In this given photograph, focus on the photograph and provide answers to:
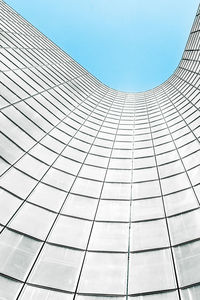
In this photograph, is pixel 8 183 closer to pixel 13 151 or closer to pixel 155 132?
pixel 13 151

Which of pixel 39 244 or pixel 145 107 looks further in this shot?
pixel 145 107

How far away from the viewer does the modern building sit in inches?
389

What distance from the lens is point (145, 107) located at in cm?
3659

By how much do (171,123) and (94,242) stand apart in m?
16.6

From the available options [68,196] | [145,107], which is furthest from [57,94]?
[68,196]

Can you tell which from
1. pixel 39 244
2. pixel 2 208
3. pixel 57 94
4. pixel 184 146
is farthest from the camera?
pixel 57 94

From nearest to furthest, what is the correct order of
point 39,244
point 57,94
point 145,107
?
1. point 39,244
2. point 57,94
3. point 145,107

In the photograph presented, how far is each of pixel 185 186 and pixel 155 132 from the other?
34.4ft

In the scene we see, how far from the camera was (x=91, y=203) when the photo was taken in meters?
14.4

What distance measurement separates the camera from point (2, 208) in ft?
39.6

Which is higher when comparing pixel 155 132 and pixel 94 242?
pixel 155 132

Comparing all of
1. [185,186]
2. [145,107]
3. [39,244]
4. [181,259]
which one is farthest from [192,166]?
[145,107]

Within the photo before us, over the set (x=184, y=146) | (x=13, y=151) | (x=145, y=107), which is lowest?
(x=13, y=151)

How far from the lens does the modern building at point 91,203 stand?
9.88m
